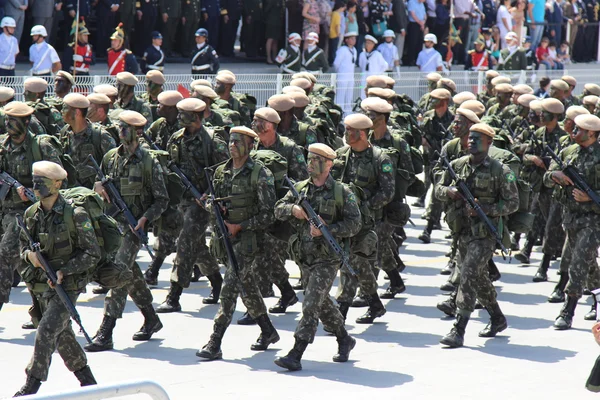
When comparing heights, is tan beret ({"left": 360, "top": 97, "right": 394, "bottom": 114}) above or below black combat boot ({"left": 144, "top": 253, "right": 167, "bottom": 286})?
above

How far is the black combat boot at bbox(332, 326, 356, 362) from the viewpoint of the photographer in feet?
33.3

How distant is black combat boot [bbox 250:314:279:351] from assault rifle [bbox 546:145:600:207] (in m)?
3.23

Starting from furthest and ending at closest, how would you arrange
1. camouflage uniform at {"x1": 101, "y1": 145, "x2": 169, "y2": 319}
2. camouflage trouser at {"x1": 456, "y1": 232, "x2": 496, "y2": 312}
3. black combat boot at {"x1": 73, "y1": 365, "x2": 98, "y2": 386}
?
camouflage trouser at {"x1": 456, "y1": 232, "x2": 496, "y2": 312} → camouflage uniform at {"x1": 101, "y1": 145, "x2": 169, "y2": 319} → black combat boot at {"x1": 73, "y1": 365, "x2": 98, "y2": 386}

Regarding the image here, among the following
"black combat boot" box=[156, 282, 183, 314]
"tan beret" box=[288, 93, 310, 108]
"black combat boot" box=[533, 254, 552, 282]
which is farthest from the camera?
"black combat boot" box=[533, 254, 552, 282]

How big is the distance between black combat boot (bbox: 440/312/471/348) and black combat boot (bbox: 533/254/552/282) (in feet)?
Answer: 11.5

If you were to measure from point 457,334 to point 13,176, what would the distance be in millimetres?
4293

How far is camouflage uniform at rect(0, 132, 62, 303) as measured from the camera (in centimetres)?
1088

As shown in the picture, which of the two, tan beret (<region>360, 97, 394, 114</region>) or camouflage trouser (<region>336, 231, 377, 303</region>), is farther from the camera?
tan beret (<region>360, 97, 394, 114</region>)

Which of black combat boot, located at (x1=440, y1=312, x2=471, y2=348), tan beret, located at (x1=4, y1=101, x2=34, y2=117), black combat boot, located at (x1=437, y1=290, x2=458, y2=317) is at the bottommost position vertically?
black combat boot, located at (x1=437, y1=290, x2=458, y2=317)

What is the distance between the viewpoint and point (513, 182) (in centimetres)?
1077

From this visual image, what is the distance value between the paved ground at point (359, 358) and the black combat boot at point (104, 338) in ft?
0.35

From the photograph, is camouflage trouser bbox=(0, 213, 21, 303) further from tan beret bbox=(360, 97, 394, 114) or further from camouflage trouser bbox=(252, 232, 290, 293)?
tan beret bbox=(360, 97, 394, 114)

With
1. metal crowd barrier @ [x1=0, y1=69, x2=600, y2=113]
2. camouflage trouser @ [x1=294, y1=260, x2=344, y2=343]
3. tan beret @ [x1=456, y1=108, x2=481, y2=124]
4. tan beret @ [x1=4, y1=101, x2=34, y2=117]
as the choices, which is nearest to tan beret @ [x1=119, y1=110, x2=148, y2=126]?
tan beret @ [x1=4, y1=101, x2=34, y2=117]

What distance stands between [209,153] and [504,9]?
18.2 m
